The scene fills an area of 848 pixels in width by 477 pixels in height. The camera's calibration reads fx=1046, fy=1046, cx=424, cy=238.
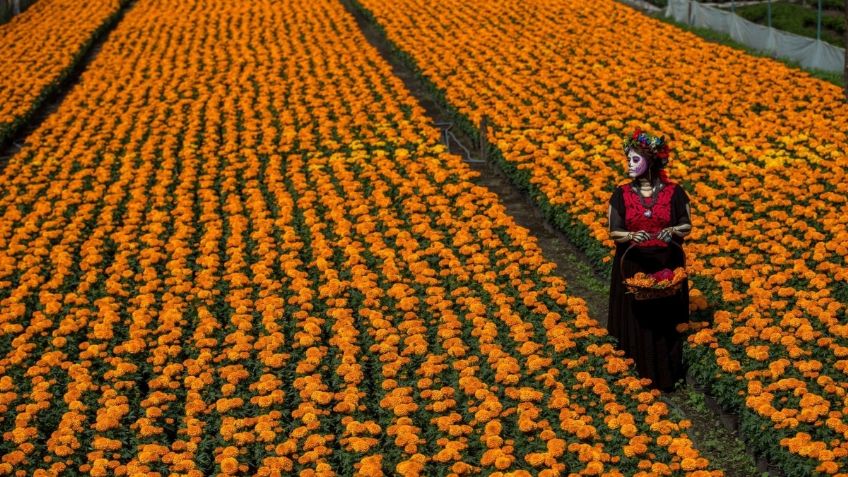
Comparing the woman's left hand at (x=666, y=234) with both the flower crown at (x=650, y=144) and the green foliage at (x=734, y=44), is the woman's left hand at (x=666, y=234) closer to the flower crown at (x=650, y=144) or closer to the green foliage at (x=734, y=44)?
the flower crown at (x=650, y=144)

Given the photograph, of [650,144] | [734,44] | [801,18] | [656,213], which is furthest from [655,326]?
[801,18]

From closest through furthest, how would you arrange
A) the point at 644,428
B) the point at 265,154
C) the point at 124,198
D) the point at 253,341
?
the point at 644,428 → the point at 253,341 → the point at 124,198 → the point at 265,154

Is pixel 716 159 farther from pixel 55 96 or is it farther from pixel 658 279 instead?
pixel 55 96

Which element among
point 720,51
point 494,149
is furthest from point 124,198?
point 720,51

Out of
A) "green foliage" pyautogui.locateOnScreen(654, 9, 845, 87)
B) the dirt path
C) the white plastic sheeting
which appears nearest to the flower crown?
"green foliage" pyautogui.locateOnScreen(654, 9, 845, 87)

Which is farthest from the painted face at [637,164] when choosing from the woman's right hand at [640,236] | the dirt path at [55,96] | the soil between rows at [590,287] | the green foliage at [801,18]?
the green foliage at [801,18]

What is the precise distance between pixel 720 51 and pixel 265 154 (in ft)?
33.8

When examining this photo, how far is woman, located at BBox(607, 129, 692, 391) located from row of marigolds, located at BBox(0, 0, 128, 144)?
1434 centimetres

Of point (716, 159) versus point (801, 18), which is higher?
point (801, 18)

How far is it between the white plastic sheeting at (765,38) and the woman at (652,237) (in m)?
12.7

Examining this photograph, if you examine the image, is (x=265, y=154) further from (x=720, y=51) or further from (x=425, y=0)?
(x=425, y=0)

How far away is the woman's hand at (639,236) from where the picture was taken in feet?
31.8

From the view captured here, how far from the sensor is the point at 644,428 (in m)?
8.52

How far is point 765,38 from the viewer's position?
23.2m
